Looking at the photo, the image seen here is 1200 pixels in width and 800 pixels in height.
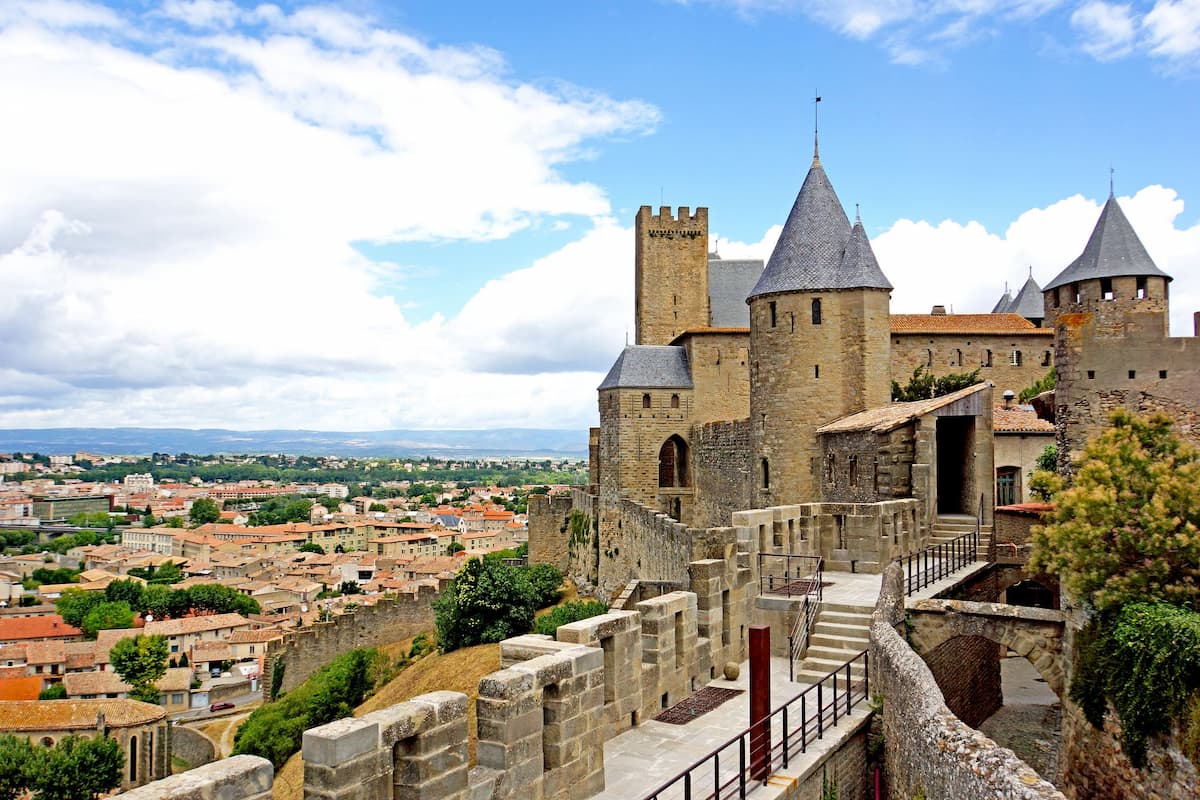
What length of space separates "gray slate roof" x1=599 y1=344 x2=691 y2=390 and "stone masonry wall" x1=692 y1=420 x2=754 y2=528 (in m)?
2.40

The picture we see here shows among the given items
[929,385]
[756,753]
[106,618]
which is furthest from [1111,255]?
[106,618]

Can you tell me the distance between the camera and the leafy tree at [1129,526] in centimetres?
1112

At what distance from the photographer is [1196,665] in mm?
9914

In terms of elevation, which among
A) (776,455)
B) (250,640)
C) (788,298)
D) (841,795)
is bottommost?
(250,640)

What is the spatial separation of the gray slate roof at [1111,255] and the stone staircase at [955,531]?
5676 mm

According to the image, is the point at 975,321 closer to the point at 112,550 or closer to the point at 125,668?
the point at 125,668

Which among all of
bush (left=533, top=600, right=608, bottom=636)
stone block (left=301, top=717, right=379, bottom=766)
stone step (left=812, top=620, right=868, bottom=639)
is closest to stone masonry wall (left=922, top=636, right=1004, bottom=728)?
stone step (left=812, top=620, right=868, bottom=639)

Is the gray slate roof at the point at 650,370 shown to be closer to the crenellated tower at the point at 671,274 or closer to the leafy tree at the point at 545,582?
the crenellated tower at the point at 671,274

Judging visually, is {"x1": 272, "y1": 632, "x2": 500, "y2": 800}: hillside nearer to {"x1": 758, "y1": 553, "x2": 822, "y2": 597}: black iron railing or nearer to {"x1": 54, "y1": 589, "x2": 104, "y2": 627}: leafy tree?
{"x1": 758, "y1": 553, "x2": 822, "y2": 597}: black iron railing

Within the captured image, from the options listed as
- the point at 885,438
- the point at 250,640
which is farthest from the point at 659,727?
the point at 250,640

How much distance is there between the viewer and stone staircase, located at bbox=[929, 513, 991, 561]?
1800 cm

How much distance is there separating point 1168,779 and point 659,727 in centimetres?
601

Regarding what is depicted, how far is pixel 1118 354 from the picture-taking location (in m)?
17.4

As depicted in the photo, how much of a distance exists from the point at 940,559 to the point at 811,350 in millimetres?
10449
